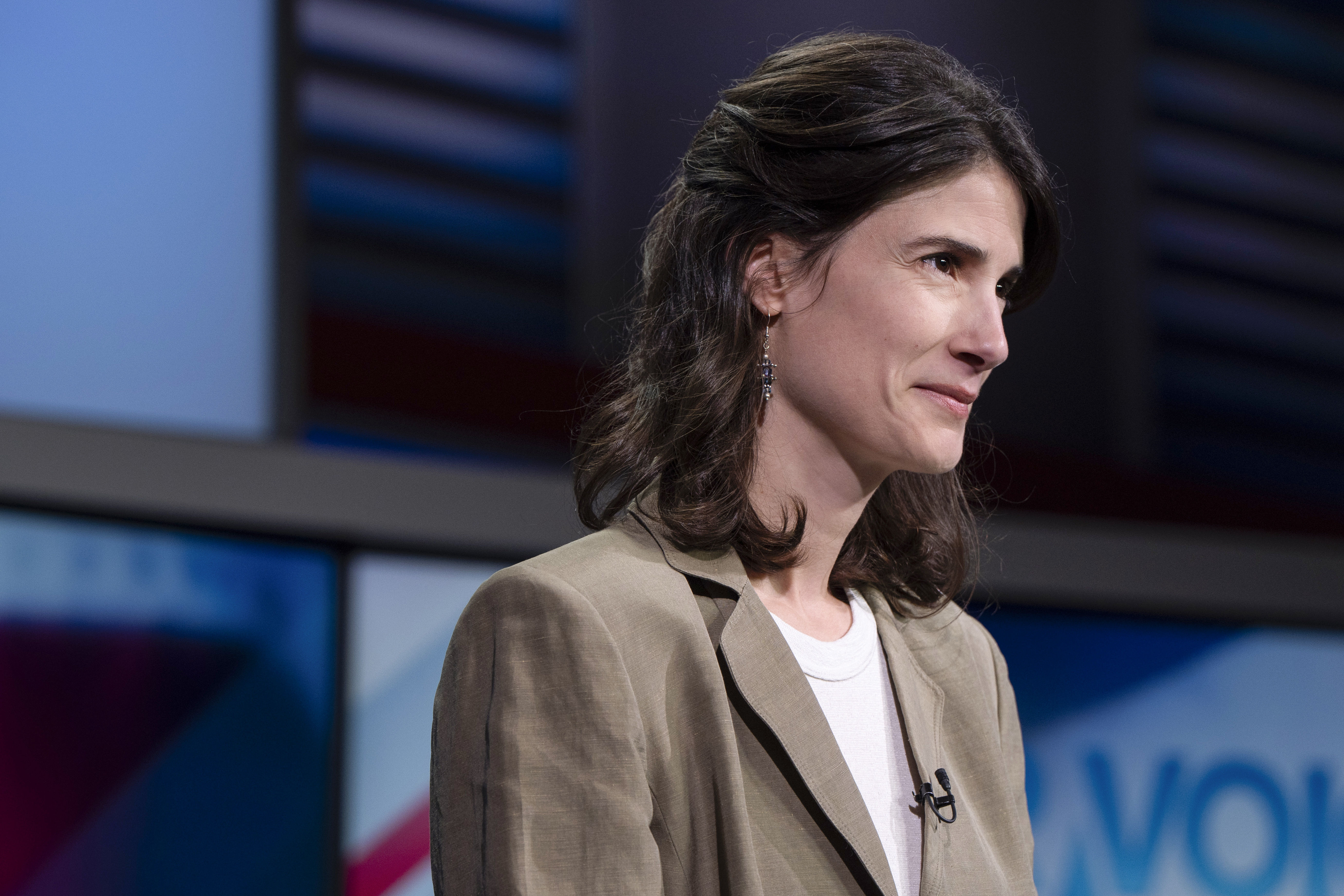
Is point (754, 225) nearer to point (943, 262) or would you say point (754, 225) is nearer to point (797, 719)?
point (943, 262)

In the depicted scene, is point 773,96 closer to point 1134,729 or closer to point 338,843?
point 338,843

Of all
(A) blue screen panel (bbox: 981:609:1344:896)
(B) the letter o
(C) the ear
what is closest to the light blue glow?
(C) the ear

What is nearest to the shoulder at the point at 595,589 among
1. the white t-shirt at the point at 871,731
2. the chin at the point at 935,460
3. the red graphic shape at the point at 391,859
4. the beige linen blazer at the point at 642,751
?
the beige linen blazer at the point at 642,751

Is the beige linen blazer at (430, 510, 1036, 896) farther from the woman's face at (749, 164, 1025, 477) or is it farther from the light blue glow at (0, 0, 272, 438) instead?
the light blue glow at (0, 0, 272, 438)

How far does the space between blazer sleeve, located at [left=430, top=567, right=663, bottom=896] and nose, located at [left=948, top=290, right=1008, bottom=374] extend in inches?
20.0

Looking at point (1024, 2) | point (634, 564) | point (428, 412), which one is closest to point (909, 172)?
point (634, 564)

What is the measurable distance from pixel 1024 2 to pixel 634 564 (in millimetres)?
3156

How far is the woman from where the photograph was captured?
130 centimetres

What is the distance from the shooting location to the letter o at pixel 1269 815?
12.6 feet

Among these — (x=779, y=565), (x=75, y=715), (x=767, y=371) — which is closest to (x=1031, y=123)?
(x=767, y=371)

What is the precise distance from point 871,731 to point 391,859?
7.05 ft

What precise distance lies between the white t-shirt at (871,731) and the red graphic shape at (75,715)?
216cm

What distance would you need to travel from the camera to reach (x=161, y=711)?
127 inches

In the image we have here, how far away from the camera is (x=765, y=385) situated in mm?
1583
